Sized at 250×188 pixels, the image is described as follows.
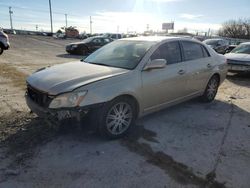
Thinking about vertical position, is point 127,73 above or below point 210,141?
above

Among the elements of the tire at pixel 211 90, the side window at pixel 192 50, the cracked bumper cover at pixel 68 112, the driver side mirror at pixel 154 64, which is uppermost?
the side window at pixel 192 50

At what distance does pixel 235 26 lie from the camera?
194ft

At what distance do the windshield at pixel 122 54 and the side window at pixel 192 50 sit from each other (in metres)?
0.95

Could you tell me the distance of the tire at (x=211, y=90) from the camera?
20.1ft

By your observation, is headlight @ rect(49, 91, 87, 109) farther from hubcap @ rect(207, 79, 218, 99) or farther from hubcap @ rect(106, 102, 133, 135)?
hubcap @ rect(207, 79, 218, 99)

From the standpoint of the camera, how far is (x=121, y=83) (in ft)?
12.6

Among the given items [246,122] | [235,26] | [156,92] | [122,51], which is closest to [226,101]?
[246,122]

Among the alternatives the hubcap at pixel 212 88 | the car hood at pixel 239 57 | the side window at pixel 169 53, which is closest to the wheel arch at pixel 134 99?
the side window at pixel 169 53

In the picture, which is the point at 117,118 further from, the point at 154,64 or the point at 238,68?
the point at 238,68

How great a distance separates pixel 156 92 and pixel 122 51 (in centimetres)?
104

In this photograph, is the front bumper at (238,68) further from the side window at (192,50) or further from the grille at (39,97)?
the grille at (39,97)

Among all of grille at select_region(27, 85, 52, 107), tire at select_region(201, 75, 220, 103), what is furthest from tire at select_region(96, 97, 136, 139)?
tire at select_region(201, 75, 220, 103)

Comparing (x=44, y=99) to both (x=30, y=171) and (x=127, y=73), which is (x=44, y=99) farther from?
(x=127, y=73)

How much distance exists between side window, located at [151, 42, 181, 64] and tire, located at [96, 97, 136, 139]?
1.03m
